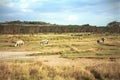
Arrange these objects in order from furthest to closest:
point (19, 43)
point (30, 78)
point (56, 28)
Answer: point (56, 28), point (19, 43), point (30, 78)

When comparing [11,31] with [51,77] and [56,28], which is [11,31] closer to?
[56,28]

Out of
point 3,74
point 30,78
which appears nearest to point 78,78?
point 30,78

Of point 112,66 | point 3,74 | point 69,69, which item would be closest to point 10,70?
point 3,74

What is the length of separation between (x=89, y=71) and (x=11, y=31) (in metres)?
150

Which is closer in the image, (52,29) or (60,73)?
(60,73)

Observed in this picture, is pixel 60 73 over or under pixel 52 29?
over

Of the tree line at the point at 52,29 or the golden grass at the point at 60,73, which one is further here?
the tree line at the point at 52,29

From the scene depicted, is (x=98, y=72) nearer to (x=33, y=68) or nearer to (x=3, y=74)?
(x=33, y=68)

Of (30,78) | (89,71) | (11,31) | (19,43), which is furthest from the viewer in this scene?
(11,31)

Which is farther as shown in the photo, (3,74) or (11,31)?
(11,31)

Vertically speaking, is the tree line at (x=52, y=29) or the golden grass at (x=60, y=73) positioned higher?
the golden grass at (x=60, y=73)

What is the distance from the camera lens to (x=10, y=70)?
16.8 metres

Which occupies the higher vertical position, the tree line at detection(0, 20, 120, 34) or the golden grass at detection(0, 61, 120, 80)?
the golden grass at detection(0, 61, 120, 80)

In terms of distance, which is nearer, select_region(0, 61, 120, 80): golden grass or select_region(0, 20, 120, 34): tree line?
select_region(0, 61, 120, 80): golden grass
